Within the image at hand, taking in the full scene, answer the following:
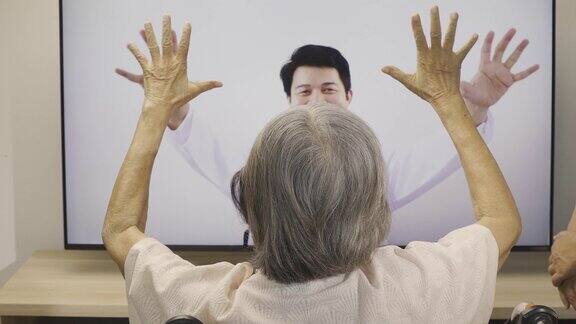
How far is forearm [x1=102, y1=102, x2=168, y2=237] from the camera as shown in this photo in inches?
67.3

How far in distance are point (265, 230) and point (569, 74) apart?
188 centimetres

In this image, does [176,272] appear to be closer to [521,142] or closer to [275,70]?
[275,70]

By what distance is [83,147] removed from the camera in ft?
9.41

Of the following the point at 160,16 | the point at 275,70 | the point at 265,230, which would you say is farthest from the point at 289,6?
the point at 265,230

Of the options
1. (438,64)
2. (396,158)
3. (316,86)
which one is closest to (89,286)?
(316,86)

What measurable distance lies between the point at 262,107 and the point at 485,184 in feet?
4.09

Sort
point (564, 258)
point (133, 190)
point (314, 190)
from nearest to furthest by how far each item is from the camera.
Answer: point (314, 190) < point (133, 190) < point (564, 258)

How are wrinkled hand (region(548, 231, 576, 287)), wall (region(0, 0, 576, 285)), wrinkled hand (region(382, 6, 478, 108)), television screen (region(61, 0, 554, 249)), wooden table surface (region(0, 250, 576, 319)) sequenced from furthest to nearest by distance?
wall (region(0, 0, 576, 285)) → television screen (region(61, 0, 554, 249)) → wooden table surface (region(0, 250, 576, 319)) → wrinkled hand (region(548, 231, 576, 287)) → wrinkled hand (region(382, 6, 478, 108))

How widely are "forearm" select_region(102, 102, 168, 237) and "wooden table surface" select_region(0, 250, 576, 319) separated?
0.94 m

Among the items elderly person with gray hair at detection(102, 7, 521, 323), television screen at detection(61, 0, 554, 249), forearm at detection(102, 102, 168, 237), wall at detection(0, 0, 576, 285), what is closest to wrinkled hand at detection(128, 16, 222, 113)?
forearm at detection(102, 102, 168, 237)

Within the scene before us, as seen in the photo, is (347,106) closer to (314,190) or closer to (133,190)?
(133,190)

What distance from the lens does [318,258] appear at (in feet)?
4.84

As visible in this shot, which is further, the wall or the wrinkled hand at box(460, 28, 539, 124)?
the wall

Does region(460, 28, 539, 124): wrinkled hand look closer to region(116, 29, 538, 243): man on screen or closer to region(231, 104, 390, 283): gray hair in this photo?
region(116, 29, 538, 243): man on screen
